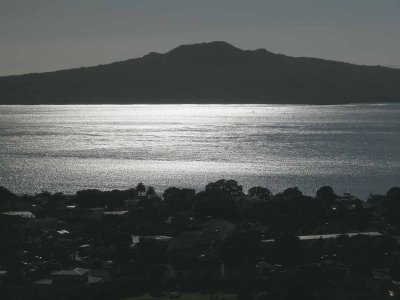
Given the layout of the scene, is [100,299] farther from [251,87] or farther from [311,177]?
[251,87]

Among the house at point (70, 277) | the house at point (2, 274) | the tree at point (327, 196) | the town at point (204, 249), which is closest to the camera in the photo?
the town at point (204, 249)

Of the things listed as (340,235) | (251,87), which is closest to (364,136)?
(340,235)

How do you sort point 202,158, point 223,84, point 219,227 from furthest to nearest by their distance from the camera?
point 223,84 < point 202,158 < point 219,227

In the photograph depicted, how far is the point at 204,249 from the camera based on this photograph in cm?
2033

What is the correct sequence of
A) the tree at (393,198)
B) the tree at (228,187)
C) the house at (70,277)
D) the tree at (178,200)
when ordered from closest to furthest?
the house at (70,277), the tree at (393,198), the tree at (178,200), the tree at (228,187)

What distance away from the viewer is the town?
15633 mm

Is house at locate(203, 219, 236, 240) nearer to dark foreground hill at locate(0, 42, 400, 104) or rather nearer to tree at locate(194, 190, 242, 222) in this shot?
tree at locate(194, 190, 242, 222)

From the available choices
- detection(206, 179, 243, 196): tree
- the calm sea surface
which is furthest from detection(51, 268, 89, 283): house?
the calm sea surface

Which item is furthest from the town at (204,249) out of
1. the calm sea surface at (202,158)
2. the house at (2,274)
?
the calm sea surface at (202,158)

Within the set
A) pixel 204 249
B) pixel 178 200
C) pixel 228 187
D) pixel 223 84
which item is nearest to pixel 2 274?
Result: pixel 204 249

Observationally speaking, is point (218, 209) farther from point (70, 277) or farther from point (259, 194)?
point (70, 277)

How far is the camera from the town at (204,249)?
15.6 metres

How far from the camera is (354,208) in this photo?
26797 mm

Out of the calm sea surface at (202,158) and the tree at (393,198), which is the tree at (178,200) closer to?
the tree at (393,198)
